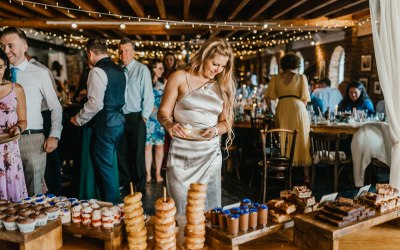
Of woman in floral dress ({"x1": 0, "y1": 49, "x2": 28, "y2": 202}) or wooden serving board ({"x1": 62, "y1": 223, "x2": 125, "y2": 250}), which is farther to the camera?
woman in floral dress ({"x1": 0, "y1": 49, "x2": 28, "y2": 202})

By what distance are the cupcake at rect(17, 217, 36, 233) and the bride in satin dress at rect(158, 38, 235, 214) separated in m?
0.89

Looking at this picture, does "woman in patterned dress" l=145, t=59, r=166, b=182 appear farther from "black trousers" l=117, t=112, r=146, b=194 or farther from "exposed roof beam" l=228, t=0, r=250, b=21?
"exposed roof beam" l=228, t=0, r=250, b=21

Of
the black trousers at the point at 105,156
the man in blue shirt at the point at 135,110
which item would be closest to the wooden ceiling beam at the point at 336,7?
the man in blue shirt at the point at 135,110

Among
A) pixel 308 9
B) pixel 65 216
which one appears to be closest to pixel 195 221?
pixel 65 216

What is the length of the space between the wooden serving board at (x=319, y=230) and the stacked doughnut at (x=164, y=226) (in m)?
0.60

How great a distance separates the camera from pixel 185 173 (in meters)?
2.22

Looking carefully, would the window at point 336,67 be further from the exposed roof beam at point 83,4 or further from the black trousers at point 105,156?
the black trousers at point 105,156

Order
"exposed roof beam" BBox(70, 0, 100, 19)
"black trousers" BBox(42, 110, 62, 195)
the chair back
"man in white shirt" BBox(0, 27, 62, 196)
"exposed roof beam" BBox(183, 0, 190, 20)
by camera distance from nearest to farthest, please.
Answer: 1. "man in white shirt" BBox(0, 27, 62, 196)
2. "black trousers" BBox(42, 110, 62, 195)
3. the chair back
4. "exposed roof beam" BBox(70, 0, 100, 19)
5. "exposed roof beam" BBox(183, 0, 190, 20)

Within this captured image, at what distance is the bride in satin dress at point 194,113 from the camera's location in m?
2.18

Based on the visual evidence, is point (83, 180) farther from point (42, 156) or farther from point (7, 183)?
point (7, 183)

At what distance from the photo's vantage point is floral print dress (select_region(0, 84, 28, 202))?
2.26 meters

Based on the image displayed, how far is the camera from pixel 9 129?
223 centimetres

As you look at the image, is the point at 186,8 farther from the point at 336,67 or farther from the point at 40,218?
the point at 40,218

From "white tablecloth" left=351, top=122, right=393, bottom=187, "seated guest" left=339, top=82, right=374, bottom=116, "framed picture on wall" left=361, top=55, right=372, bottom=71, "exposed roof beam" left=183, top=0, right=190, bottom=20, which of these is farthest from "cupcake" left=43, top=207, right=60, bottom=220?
"framed picture on wall" left=361, top=55, right=372, bottom=71
